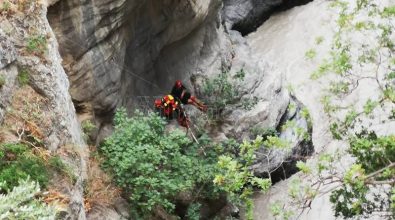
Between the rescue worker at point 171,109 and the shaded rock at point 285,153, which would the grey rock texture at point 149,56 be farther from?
the rescue worker at point 171,109

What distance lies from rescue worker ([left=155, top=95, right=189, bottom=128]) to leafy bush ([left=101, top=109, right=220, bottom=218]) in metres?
1.48

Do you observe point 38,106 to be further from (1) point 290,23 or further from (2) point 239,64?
(1) point 290,23

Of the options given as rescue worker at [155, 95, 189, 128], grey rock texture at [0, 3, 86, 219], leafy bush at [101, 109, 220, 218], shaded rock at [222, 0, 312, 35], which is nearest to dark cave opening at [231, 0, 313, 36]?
shaded rock at [222, 0, 312, 35]

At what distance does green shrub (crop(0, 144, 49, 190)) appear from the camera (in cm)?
668

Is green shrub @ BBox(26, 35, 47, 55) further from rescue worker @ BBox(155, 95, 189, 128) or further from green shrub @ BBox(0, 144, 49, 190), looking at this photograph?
rescue worker @ BBox(155, 95, 189, 128)

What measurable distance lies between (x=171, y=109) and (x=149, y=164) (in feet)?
9.86

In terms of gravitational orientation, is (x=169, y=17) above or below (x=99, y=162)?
above

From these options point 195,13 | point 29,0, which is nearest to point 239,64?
point 195,13

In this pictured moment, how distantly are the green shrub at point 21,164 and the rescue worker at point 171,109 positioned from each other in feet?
18.3

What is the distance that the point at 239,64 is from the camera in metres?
16.0

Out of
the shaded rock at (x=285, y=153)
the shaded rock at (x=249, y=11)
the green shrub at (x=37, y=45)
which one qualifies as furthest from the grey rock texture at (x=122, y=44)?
the shaded rock at (x=249, y=11)

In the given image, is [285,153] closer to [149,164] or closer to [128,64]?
[128,64]

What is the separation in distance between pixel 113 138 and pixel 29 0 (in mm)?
3169

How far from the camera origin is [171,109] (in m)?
12.8
